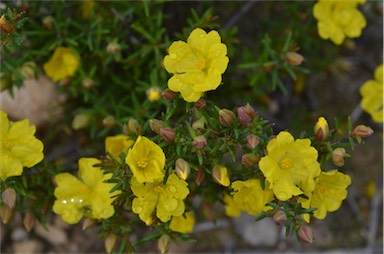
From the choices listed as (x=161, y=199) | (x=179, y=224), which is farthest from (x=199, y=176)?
(x=179, y=224)

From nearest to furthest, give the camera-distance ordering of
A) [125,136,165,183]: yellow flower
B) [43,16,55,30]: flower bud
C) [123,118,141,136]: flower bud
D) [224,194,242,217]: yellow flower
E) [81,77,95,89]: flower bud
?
[125,136,165,183]: yellow flower → [123,118,141,136]: flower bud → [224,194,242,217]: yellow flower → [43,16,55,30]: flower bud → [81,77,95,89]: flower bud

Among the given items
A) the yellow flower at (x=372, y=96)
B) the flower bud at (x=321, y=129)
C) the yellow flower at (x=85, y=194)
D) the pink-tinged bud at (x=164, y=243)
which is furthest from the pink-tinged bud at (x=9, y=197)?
the yellow flower at (x=372, y=96)

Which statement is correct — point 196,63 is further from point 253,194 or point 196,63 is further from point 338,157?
point 338,157

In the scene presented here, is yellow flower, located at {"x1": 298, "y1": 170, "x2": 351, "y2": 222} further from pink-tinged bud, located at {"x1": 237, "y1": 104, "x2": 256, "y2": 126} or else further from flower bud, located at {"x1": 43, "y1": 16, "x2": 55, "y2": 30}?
flower bud, located at {"x1": 43, "y1": 16, "x2": 55, "y2": 30}

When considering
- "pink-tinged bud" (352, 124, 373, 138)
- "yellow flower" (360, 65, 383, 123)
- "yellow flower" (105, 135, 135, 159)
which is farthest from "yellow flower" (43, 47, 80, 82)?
"yellow flower" (360, 65, 383, 123)

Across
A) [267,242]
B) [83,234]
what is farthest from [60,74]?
[267,242]

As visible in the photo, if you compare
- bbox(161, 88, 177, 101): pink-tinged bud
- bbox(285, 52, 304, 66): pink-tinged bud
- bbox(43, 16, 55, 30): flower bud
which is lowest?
bbox(285, 52, 304, 66): pink-tinged bud
